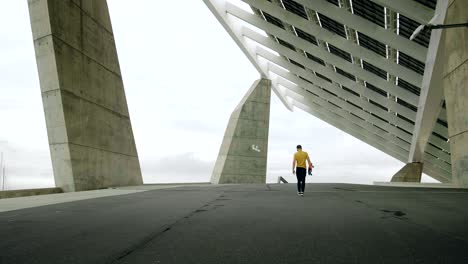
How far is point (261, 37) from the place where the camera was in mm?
29891

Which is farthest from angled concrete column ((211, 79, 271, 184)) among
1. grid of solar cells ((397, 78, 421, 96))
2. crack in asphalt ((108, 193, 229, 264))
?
crack in asphalt ((108, 193, 229, 264))

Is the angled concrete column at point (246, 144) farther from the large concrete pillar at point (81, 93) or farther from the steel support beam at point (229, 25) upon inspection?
the large concrete pillar at point (81, 93)

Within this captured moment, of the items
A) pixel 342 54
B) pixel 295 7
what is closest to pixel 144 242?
pixel 295 7

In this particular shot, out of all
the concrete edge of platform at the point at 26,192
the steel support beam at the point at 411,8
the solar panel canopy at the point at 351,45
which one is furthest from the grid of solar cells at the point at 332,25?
the concrete edge of platform at the point at 26,192

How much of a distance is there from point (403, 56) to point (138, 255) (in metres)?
22.8

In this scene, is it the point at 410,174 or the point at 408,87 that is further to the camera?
the point at 410,174

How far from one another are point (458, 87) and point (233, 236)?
12.2 metres

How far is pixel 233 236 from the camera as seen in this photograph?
15.1 feet

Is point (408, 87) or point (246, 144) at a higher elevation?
point (408, 87)

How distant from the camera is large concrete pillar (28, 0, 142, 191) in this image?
43.9 feet

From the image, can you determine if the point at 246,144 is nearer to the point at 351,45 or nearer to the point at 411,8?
the point at 351,45

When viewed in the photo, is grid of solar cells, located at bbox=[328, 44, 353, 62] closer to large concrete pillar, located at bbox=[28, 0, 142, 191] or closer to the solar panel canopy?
the solar panel canopy

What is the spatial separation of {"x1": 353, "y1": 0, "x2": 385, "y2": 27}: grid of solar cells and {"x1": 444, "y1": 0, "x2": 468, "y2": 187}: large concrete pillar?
5.29 metres

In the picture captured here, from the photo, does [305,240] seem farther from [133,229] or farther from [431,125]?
[431,125]
